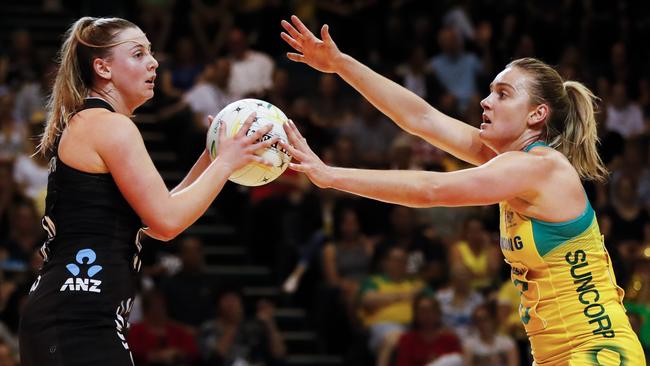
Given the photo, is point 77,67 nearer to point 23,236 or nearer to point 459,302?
point 23,236

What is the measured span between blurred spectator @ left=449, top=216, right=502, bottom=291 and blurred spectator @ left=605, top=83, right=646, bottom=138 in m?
3.20

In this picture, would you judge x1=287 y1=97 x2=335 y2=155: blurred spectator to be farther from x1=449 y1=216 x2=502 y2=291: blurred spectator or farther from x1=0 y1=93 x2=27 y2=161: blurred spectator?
x1=0 y1=93 x2=27 y2=161: blurred spectator

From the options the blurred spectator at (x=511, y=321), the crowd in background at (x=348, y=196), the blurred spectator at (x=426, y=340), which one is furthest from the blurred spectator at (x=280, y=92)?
the blurred spectator at (x=511, y=321)

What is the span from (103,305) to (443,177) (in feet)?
4.74

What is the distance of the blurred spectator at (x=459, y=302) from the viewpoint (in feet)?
32.9

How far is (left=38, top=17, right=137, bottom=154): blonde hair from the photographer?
411cm

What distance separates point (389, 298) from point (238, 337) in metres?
1.53

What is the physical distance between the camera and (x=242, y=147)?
166 inches

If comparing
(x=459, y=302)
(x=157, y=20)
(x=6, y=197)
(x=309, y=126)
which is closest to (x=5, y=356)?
(x=6, y=197)

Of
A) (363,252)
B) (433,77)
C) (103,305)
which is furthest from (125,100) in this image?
(433,77)

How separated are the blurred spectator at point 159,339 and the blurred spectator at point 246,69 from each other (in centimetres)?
346

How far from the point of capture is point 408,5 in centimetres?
1464

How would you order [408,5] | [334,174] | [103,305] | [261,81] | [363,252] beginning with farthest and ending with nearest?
[408,5] < [261,81] < [363,252] < [334,174] < [103,305]

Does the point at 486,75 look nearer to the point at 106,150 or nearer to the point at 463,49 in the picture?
the point at 463,49
